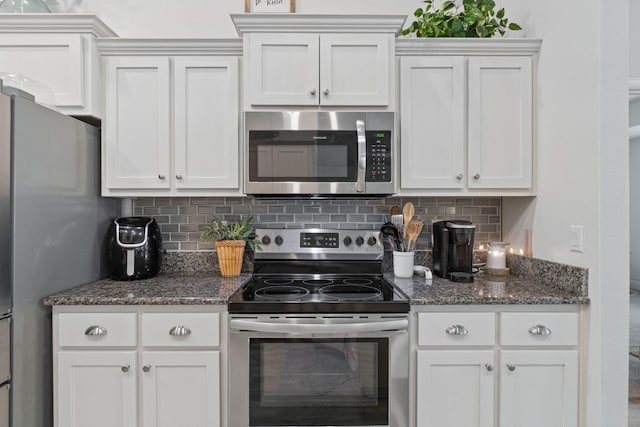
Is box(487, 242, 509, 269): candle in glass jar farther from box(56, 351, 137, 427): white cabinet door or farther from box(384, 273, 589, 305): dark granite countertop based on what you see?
box(56, 351, 137, 427): white cabinet door

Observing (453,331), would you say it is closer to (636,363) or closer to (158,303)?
(158,303)

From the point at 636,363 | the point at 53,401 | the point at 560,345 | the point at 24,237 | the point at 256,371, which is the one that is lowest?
the point at 636,363

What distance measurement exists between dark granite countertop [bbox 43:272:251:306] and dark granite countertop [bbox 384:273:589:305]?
0.90 meters

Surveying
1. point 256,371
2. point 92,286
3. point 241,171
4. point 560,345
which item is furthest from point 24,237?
point 560,345

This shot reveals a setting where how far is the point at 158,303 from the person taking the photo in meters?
1.68

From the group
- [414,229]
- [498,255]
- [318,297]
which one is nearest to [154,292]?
[318,297]

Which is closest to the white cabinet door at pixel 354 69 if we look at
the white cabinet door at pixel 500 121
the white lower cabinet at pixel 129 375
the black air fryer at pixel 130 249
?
the white cabinet door at pixel 500 121

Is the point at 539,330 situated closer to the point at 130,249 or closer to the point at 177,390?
the point at 177,390

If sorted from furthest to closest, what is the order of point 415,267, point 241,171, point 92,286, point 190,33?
point 190,33
point 415,267
point 241,171
point 92,286

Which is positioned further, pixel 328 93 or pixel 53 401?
pixel 328 93

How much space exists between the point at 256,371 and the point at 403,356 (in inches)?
25.7

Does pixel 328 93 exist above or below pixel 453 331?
above

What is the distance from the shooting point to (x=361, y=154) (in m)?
1.98

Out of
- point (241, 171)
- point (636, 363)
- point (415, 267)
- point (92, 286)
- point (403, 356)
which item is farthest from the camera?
point (636, 363)
